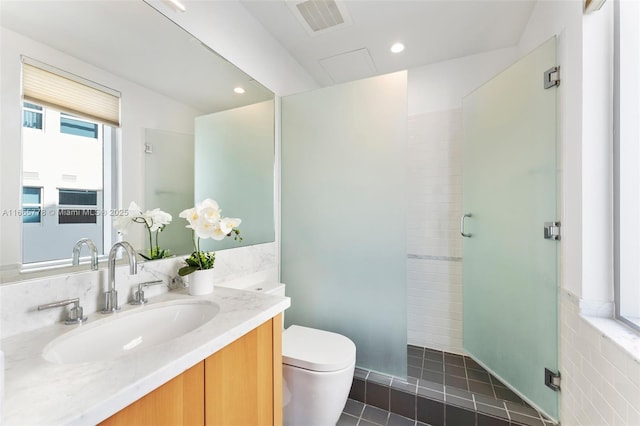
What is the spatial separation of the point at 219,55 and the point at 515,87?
1.74 meters

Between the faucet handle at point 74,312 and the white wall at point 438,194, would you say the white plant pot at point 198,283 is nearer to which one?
the faucet handle at point 74,312

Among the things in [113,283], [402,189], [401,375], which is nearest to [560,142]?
[402,189]

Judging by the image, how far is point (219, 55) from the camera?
1510 millimetres

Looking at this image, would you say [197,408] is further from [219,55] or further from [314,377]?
[219,55]

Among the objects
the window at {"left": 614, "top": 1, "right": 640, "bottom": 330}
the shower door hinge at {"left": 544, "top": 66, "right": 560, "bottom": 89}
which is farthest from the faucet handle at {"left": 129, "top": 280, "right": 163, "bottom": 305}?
the shower door hinge at {"left": 544, "top": 66, "right": 560, "bottom": 89}

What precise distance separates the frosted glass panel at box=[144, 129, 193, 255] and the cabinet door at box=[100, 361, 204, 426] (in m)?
0.71

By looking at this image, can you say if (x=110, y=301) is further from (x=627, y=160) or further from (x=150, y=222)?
(x=627, y=160)

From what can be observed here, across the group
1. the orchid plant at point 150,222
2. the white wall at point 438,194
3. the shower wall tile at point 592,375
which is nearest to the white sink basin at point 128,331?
the orchid plant at point 150,222

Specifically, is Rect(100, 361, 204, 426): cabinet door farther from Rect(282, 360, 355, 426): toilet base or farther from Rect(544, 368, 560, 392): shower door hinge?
Rect(544, 368, 560, 392): shower door hinge

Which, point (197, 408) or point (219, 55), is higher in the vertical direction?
point (219, 55)

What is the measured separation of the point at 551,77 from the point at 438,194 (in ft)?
3.48

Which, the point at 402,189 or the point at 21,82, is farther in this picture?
the point at 402,189

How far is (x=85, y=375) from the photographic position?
0.57 m

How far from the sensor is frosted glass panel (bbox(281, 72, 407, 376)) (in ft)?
5.41
